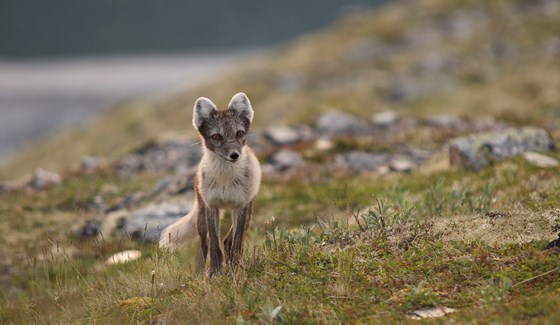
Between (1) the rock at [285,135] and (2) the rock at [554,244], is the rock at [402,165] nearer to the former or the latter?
(1) the rock at [285,135]

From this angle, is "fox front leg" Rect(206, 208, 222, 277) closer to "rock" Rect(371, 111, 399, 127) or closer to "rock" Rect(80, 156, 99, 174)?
"rock" Rect(80, 156, 99, 174)

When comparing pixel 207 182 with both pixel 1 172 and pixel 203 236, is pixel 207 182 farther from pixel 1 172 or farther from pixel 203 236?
pixel 1 172

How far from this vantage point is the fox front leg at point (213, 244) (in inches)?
348

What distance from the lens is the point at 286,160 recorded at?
19.8 metres

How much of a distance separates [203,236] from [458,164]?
8.23 metres

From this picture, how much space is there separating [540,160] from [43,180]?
53.5 ft

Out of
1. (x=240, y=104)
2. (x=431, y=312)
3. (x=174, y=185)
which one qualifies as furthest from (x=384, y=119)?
(x=431, y=312)

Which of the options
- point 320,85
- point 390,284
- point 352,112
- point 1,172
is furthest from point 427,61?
point 1,172

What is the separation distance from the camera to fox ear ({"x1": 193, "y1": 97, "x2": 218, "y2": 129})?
8953 mm

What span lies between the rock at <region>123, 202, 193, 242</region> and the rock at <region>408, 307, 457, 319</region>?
306 inches

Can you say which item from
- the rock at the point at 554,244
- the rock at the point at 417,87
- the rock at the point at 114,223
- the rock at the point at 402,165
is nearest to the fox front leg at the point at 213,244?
the rock at the point at 554,244

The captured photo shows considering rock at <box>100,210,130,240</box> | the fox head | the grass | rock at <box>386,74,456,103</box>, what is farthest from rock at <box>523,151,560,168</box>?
rock at <box>386,74,456,103</box>

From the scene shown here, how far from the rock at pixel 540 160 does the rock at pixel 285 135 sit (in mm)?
10664

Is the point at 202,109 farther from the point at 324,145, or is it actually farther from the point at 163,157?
the point at 163,157
